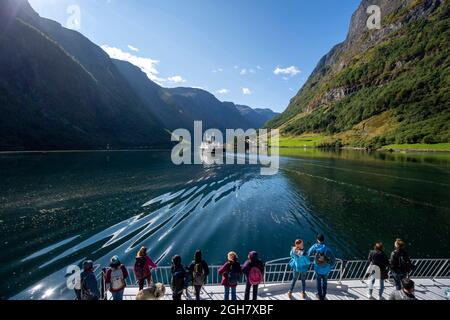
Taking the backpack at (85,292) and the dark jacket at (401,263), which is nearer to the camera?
the backpack at (85,292)

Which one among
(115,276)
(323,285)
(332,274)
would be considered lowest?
(332,274)

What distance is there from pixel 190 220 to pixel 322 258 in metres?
23.3

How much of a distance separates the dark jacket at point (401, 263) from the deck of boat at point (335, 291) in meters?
2.00

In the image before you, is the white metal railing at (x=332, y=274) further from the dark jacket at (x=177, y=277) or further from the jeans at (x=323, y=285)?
the dark jacket at (x=177, y=277)

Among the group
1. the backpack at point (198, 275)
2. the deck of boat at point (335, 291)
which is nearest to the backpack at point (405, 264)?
the deck of boat at point (335, 291)

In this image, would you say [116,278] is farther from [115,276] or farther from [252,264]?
[252,264]

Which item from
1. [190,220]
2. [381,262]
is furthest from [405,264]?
[190,220]

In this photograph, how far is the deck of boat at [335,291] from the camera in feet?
47.8

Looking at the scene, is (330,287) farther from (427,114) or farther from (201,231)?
(427,114)

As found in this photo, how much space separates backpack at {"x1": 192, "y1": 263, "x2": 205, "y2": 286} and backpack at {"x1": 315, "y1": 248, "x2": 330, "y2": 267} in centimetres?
572

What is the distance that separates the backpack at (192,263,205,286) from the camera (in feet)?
42.6

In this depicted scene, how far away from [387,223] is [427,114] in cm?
20830

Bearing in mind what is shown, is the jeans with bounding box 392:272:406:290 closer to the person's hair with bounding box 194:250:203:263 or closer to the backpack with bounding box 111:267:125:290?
the person's hair with bounding box 194:250:203:263

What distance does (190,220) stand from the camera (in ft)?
114
